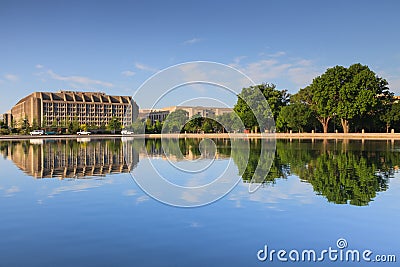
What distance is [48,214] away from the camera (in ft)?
23.4

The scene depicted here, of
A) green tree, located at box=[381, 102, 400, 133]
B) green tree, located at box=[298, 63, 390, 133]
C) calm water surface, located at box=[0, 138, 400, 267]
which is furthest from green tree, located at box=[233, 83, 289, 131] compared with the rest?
calm water surface, located at box=[0, 138, 400, 267]

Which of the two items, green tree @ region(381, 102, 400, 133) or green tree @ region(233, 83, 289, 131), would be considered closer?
green tree @ region(381, 102, 400, 133)

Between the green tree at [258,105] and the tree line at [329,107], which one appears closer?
the tree line at [329,107]

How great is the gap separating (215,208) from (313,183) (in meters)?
3.74

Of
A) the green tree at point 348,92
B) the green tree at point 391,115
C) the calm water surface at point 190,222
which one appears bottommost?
the calm water surface at point 190,222

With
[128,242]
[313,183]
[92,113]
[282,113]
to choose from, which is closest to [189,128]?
[282,113]

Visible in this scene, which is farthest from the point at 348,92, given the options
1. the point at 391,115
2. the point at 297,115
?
the point at 297,115

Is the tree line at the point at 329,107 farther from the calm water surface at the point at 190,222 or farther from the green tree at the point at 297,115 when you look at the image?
the calm water surface at the point at 190,222

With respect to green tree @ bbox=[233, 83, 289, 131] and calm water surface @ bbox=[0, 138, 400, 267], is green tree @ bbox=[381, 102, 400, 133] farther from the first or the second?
calm water surface @ bbox=[0, 138, 400, 267]

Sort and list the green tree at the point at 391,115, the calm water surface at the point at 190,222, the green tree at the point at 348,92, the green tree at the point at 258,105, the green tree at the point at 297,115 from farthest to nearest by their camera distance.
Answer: the green tree at the point at 258,105 → the green tree at the point at 297,115 → the green tree at the point at 391,115 → the green tree at the point at 348,92 → the calm water surface at the point at 190,222

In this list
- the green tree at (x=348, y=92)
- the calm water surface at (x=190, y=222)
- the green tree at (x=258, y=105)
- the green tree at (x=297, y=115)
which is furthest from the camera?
the green tree at (x=258, y=105)

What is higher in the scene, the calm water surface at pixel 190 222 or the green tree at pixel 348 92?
the green tree at pixel 348 92

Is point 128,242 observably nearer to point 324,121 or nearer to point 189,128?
point 324,121

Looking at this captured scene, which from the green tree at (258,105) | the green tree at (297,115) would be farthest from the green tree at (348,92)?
the green tree at (258,105)
